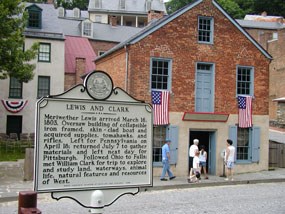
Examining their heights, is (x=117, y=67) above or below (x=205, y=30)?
below

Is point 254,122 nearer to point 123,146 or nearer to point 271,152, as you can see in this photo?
point 271,152

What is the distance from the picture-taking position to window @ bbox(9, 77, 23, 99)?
33784 mm

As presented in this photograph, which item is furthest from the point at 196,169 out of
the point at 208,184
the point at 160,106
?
the point at 160,106

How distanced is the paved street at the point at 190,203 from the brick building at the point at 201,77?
4.63 meters

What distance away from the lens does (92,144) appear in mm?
5992

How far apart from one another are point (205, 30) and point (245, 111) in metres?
4.43

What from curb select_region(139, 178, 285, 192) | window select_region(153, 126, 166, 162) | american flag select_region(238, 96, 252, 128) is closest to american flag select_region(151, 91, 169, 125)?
window select_region(153, 126, 166, 162)

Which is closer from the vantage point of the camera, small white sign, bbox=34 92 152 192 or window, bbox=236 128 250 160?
small white sign, bbox=34 92 152 192

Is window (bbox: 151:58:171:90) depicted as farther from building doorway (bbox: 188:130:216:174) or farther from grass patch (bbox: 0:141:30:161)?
grass patch (bbox: 0:141:30:161)

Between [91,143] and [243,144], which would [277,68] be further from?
[91,143]

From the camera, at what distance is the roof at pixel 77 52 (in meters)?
40.1

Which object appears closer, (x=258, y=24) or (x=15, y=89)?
(x=15, y=89)

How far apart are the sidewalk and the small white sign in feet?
Result: 29.9

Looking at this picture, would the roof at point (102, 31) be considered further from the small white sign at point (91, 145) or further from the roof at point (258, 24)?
the small white sign at point (91, 145)
